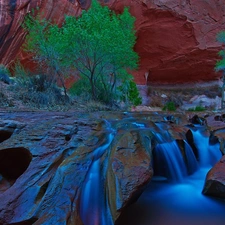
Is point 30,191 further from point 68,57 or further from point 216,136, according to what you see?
point 68,57

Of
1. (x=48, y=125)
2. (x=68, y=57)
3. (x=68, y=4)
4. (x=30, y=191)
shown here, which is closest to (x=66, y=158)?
(x=30, y=191)

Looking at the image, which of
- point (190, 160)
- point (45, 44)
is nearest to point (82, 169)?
point (190, 160)

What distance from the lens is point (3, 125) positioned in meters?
4.08

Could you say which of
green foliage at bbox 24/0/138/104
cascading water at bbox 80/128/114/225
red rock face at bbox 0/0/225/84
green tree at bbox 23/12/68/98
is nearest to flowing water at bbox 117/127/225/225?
cascading water at bbox 80/128/114/225

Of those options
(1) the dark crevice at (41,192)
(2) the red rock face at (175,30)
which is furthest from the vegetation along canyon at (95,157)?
(2) the red rock face at (175,30)

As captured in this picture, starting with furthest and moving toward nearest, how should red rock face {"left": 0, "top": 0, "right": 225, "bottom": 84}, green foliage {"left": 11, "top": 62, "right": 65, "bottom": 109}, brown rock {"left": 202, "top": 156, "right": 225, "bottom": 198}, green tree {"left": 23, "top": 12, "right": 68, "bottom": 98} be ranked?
red rock face {"left": 0, "top": 0, "right": 225, "bottom": 84}
green tree {"left": 23, "top": 12, "right": 68, "bottom": 98}
green foliage {"left": 11, "top": 62, "right": 65, "bottom": 109}
brown rock {"left": 202, "top": 156, "right": 225, "bottom": 198}

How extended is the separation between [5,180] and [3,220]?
126 cm

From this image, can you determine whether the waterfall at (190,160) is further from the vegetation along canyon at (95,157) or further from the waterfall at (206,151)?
the waterfall at (206,151)

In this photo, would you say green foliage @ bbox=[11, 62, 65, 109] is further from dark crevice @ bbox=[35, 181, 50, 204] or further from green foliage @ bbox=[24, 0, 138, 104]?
dark crevice @ bbox=[35, 181, 50, 204]

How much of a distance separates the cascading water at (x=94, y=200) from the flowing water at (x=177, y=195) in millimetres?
235

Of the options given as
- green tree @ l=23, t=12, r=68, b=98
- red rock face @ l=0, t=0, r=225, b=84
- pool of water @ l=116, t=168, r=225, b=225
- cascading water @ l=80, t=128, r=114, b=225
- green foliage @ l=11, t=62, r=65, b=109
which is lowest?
pool of water @ l=116, t=168, r=225, b=225

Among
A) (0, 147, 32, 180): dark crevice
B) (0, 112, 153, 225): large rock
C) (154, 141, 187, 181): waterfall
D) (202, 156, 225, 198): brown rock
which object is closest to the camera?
(0, 112, 153, 225): large rock

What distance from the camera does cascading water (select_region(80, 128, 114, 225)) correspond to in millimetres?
2289

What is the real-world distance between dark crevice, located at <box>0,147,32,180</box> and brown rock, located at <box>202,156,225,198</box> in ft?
8.04
